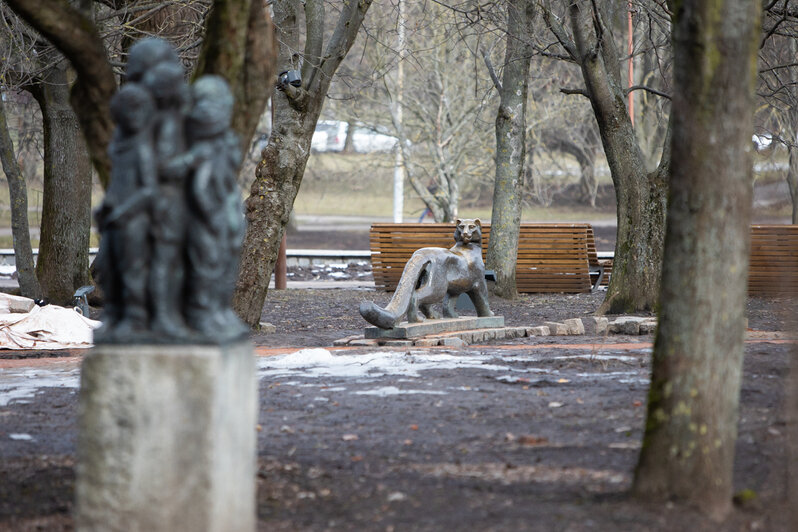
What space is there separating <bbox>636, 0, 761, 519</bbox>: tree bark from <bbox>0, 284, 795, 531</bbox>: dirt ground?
26 cm

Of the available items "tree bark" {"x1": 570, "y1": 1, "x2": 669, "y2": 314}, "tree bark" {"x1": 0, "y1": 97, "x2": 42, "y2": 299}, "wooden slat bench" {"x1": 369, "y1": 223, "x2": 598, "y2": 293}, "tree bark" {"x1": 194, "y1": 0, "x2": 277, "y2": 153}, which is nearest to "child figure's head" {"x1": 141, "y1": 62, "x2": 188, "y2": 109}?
"tree bark" {"x1": 194, "y1": 0, "x2": 277, "y2": 153}

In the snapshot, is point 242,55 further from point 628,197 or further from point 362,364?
point 628,197

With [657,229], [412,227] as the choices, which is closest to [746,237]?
[657,229]

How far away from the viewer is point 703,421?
4.23 m

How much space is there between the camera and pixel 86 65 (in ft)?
15.5

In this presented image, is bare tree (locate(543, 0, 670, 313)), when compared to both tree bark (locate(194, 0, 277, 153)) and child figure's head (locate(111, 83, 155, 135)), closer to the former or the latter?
tree bark (locate(194, 0, 277, 153))

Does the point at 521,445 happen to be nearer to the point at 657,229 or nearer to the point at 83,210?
the point at 657,229

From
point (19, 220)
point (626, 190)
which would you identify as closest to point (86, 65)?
point (626, 190)

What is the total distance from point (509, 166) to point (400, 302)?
736 cm

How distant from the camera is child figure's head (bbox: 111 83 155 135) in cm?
360

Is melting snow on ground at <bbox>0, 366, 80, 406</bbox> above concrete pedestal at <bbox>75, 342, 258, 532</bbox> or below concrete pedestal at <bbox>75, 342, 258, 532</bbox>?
below

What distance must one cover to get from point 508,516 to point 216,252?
1.82 metres

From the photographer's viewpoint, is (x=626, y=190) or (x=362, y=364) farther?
(x=626, y=190)

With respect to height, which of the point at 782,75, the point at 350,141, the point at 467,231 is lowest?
the point at 467,231
